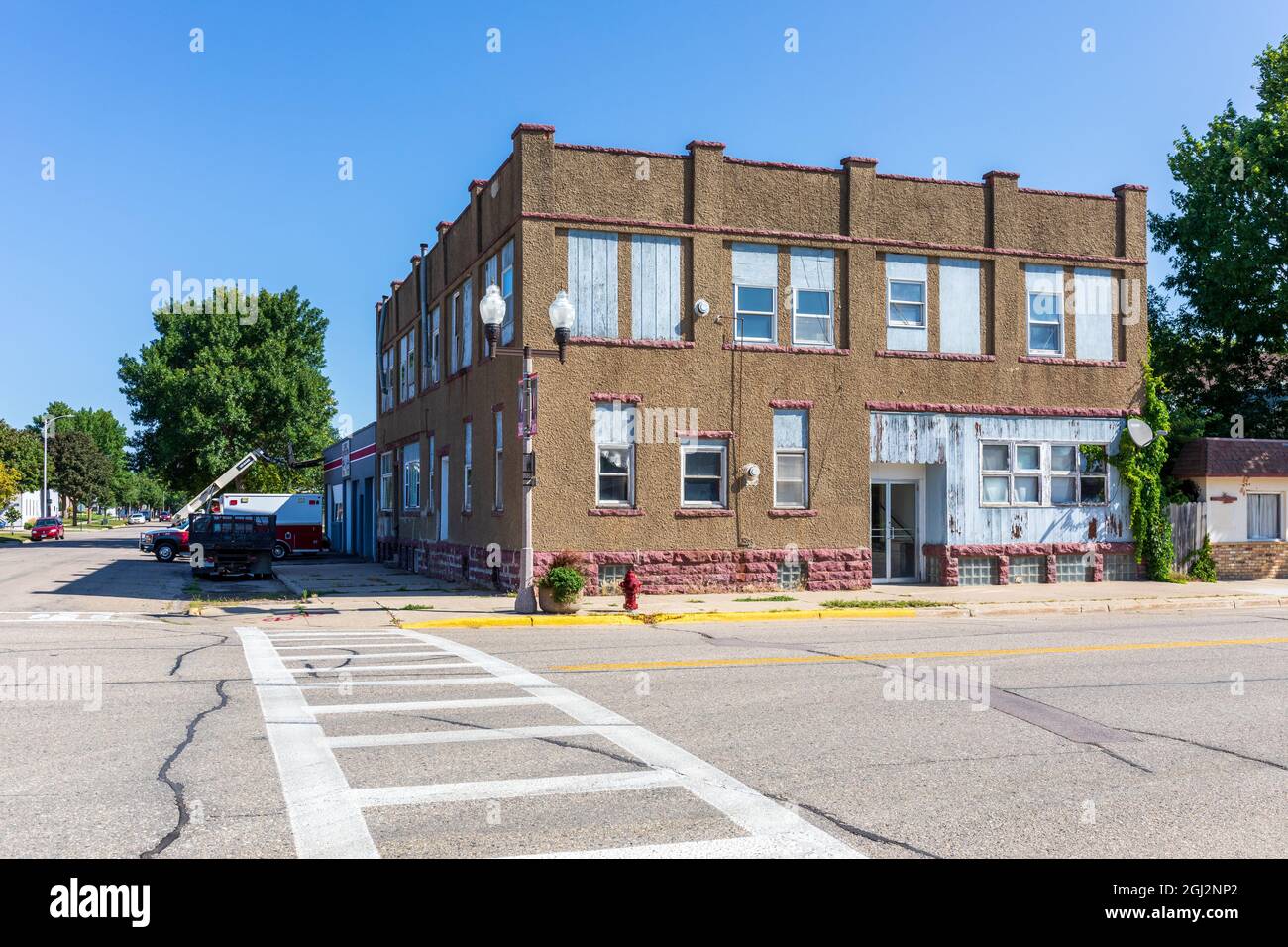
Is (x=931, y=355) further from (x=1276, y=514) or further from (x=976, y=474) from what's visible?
(x=1276, y=514)

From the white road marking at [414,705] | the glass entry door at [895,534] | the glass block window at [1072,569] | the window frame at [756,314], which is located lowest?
the white road marking at [414,705]

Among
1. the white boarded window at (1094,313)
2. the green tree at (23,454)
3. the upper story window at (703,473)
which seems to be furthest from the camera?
the green tree at (23,454)

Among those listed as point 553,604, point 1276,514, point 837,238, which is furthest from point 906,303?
point 1276,514

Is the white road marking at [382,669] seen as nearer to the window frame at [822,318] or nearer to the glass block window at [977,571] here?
the window frame at [822,318]

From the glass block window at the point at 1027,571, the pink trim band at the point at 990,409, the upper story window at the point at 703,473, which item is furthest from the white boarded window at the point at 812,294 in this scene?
the glass block window at the point at 1027,571

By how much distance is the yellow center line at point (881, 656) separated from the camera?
40.5ft

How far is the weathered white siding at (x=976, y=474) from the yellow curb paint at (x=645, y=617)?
17.8 ft

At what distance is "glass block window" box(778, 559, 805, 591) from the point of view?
893 inches

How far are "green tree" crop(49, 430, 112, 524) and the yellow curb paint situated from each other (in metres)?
95.3

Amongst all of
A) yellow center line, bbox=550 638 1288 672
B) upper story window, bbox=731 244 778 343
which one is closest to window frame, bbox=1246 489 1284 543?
yellow center line, bbox=550 638 1288 672

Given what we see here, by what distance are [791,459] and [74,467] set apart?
94.5 metres

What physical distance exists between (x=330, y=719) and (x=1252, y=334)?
110 ft
